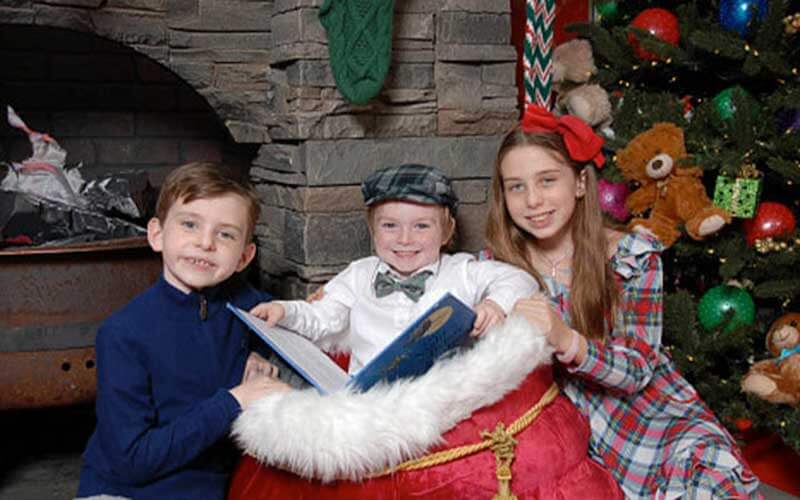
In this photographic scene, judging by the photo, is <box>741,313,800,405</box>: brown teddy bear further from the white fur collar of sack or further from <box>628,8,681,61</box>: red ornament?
the white fur collar of sack

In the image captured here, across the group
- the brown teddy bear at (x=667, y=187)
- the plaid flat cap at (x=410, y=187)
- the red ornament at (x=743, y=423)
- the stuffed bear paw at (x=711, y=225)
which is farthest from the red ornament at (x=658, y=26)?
the red ornament at (x=743, y=423)

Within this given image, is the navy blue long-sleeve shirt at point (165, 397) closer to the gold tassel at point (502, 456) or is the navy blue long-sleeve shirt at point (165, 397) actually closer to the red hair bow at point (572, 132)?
the gold tassel at point (502, 456)

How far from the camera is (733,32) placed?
2281 mm

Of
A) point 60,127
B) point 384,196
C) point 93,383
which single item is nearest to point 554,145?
point 384,196

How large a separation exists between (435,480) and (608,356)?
0.52 meters

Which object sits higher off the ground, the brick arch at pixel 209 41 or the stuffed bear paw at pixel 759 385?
the brick arch at pixel 209 41

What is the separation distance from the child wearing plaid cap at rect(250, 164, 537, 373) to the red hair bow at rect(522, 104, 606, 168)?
0.25 metres

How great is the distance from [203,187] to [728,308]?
4.68 ft

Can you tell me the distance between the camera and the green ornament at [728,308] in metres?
2.29

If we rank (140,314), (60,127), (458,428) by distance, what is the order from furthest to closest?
(60,127) < (140,314) < (458,428)

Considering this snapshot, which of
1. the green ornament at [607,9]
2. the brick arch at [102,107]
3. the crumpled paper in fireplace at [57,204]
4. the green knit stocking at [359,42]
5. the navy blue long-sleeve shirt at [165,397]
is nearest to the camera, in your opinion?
the navy blue long-sleeve shirt at [165,397]

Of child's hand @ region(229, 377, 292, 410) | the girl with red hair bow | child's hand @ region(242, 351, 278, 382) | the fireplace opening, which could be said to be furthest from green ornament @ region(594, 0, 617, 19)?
child's hand @ region(229, 377, 292, 410)

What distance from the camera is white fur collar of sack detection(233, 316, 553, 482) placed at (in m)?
1.35

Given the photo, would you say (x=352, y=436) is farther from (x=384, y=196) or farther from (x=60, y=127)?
(x=60, y=127)
